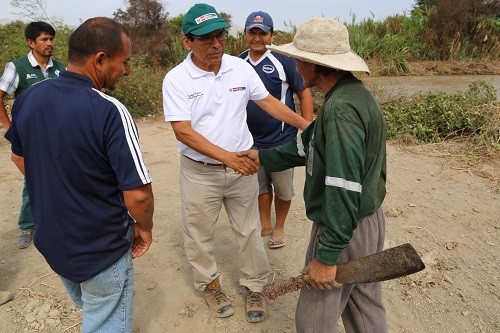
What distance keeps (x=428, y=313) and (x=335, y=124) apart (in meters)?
1.87

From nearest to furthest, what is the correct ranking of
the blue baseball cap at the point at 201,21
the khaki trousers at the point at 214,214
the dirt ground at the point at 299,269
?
the blue baseball cap at the point at 201,21, the khaki trousers at the point at 214,214, the dirt ground at the point at 299,269

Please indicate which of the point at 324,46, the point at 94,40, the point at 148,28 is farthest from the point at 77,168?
the point at 148,28

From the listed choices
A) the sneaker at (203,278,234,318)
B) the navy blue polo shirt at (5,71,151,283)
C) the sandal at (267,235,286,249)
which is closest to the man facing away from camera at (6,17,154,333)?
the navy blue polo shirt at (5,71,151,283)

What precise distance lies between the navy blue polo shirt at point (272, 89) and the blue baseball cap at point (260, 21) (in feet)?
0.66

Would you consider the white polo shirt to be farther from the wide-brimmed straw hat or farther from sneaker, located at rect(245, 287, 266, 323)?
sneaker, located at rect(245, 287, 266, 323)

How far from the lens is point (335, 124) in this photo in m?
1.62

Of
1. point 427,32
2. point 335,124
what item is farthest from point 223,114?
point 427,32

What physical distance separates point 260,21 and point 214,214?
1691 millimetres

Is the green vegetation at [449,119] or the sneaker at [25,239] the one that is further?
the green vegetation at [449,119]

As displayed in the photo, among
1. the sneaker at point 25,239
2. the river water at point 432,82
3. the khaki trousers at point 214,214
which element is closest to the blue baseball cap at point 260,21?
the khaki trousers at point 214,214

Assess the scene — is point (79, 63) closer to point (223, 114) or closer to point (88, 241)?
point (88, 241)

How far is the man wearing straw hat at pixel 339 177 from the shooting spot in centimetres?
162

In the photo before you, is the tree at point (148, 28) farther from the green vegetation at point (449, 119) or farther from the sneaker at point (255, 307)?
the sneaker at point (255, 307)

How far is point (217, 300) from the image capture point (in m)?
2.87
